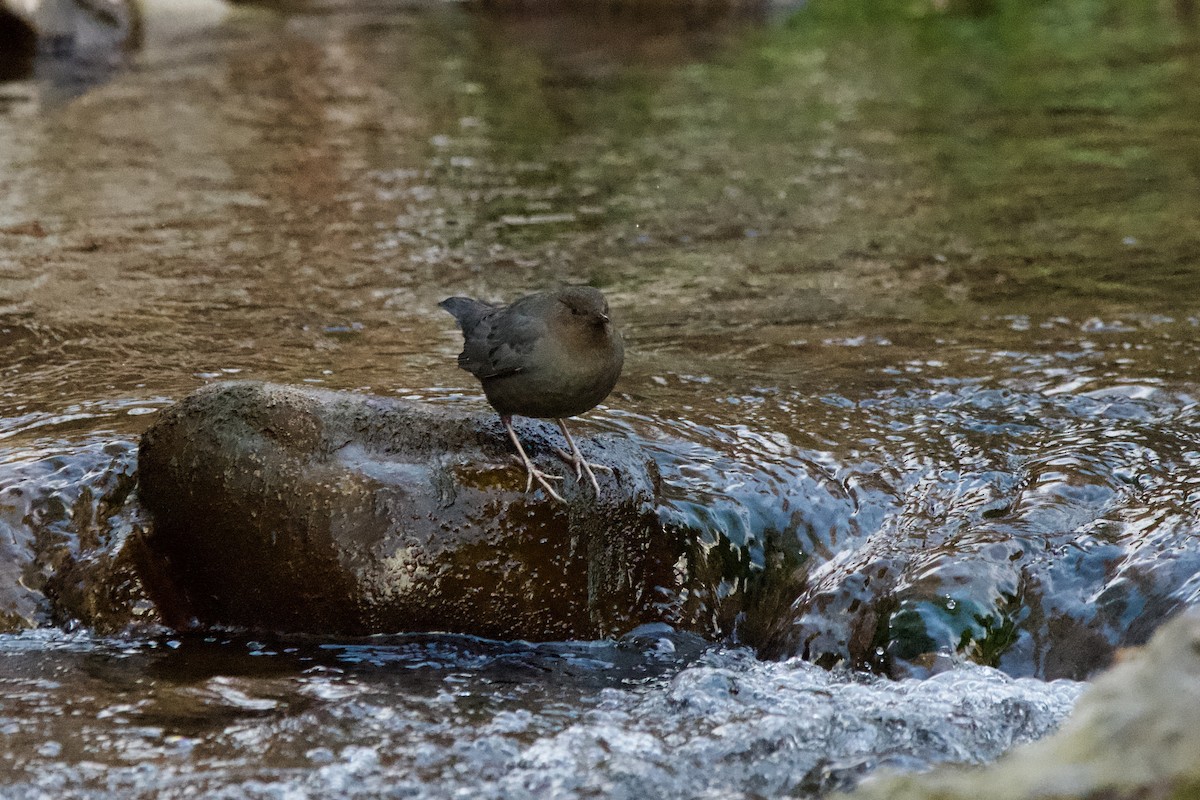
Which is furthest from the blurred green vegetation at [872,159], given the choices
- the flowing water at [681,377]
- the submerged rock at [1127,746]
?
the submerged rock at [1127,746]

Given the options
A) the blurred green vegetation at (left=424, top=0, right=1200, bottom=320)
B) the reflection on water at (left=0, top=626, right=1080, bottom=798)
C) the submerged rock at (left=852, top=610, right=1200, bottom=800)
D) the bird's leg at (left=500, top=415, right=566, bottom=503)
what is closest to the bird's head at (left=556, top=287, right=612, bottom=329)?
the bird's leg at (left=500, top=415, right=566, bottom=503)

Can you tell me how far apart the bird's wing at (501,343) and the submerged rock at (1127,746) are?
6.89 ft

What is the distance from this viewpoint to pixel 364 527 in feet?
13.6

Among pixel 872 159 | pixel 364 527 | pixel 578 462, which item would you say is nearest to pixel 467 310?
pixel 578 462

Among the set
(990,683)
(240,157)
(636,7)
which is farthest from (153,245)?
(636,7)

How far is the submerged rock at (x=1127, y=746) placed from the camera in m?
2.03

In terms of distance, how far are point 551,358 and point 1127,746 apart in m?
2.23

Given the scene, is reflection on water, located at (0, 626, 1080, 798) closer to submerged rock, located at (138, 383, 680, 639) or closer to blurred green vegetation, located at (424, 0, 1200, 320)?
submerged rock, located at (138, 383, 680, 639)

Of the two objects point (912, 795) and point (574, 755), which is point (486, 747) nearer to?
point (574, 755)

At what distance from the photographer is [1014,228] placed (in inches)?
331

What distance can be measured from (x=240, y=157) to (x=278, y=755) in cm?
747

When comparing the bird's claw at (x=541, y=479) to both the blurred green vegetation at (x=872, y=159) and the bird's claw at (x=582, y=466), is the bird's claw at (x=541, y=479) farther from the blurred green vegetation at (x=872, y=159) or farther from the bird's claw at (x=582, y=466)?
the blurred green vegetation at (x=872, y=159)

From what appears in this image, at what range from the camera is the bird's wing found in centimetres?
412

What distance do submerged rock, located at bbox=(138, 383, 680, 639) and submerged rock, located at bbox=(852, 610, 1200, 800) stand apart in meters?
2.11
